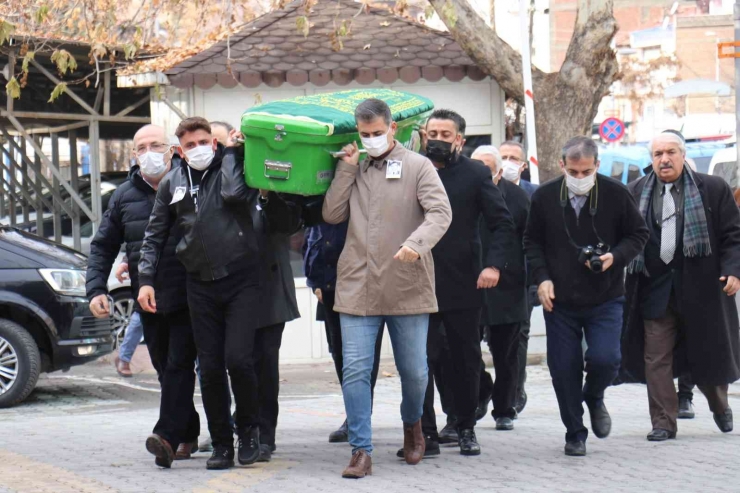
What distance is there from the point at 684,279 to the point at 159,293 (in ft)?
10.6

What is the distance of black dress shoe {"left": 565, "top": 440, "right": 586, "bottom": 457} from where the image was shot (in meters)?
7.01

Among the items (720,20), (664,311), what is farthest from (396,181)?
(720,20)

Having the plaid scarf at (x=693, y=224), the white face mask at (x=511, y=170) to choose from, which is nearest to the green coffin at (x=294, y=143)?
the plaid scarf at (x=693, y=224)

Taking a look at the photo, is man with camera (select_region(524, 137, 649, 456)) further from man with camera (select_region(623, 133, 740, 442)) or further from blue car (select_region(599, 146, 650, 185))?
blue car (select_region(599, 146, 650, 185))

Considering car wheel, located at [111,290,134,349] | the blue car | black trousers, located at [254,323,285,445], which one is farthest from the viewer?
the blue car

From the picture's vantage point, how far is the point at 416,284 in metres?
6.41

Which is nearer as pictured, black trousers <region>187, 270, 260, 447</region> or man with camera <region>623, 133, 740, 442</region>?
black trousers <region>187, 270, 260, 447</region>

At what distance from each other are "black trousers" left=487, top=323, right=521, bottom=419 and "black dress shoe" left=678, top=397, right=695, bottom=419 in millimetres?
1456

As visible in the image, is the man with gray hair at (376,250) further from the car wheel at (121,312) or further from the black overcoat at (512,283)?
the car wheel at (121,312)

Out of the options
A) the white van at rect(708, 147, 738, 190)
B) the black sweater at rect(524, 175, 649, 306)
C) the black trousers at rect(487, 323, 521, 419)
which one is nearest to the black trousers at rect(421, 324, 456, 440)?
the black trousers at rect(487, 323, 521, 419)

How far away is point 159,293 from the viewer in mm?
6730

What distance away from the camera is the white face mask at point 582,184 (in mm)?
7016

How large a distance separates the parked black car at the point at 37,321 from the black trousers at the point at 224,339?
3.99 metres

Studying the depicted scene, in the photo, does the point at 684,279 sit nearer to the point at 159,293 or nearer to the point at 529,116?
the point at 159,293
